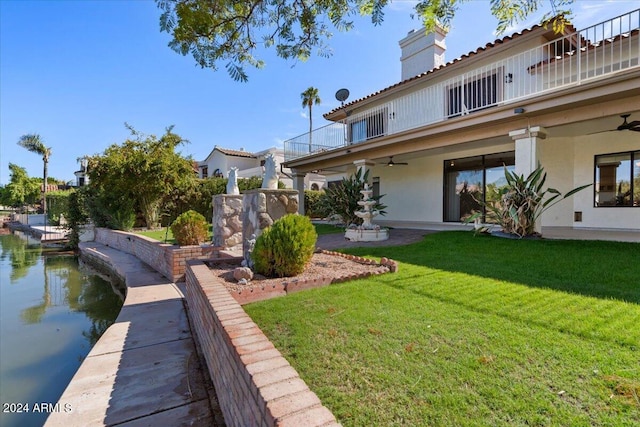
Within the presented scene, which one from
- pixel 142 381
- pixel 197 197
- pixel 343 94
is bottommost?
pixel 142 381

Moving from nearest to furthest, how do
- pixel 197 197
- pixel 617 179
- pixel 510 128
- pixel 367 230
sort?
pixel 510 128
pixel 617 179
pixel 367 230
pixel 197 197

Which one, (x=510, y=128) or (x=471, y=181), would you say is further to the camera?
(x=471, y=181)

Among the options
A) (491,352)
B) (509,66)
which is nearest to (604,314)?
(491,352)

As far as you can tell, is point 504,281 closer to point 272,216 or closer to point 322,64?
point 272,216

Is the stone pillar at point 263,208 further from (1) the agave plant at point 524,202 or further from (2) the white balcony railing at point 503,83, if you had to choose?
(2) the white balcony railing at point 503,83

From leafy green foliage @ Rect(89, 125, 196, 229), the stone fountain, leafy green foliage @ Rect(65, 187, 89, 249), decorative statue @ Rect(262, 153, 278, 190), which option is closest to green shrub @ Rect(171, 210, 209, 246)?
decorative statue @ Rect(262, 153, 278, 190)

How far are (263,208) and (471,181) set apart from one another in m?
9.02

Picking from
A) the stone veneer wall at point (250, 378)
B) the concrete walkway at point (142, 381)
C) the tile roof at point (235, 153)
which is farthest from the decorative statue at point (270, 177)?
the tile roof at point (235, 153)

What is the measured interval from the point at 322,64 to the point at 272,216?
2836 mm

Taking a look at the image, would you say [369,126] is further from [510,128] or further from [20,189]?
[20,189]

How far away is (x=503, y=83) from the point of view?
9.53 metres

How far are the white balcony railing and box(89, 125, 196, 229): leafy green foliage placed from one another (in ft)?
18.1

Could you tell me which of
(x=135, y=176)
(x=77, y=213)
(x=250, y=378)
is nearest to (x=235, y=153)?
(x=135, y=176)

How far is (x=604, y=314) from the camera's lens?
299 cm
